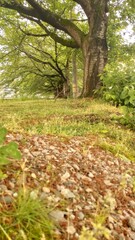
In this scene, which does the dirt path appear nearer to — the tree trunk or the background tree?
the tree trunk

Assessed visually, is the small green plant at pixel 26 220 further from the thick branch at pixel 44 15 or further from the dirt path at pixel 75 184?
the thick branch at pixel 44 15

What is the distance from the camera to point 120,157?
3902 millimetres

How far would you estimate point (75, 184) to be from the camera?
2604 millimetres

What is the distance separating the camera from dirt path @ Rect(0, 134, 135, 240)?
2.10 meters

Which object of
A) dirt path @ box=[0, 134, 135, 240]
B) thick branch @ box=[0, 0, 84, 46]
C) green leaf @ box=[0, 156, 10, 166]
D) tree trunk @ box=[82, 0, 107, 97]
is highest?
thick branch @ box=[0, 0, 84, 46]

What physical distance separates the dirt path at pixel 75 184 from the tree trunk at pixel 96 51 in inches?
332

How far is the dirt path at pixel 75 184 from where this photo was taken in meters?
2.10

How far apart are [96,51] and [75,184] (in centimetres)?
999

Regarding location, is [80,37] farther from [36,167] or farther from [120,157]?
[36,167]

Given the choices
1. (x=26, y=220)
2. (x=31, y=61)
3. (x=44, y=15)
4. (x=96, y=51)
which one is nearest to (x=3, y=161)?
(x=26, y=220)

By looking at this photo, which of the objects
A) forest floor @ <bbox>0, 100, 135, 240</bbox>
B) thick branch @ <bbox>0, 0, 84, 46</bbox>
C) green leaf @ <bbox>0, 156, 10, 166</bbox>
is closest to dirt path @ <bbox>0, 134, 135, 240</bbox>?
forest floor @ <bbox>0, 100, 135, 240</bbox>

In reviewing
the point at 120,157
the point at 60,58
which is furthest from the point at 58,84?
the point at 120,157

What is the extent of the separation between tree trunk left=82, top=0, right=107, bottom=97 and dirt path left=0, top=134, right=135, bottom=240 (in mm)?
8428

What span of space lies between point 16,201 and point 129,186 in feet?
4.88
